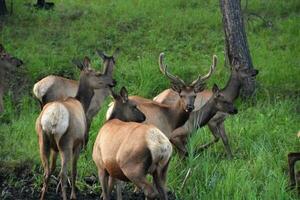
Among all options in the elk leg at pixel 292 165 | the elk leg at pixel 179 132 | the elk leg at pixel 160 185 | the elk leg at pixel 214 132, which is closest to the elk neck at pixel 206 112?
the elk leg at pixel 179 132

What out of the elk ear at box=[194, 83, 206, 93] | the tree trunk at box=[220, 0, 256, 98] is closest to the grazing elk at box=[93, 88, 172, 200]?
the elk ear at box=[194, 83, 206, 93]

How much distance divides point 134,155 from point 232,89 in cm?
546

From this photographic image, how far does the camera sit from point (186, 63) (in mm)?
15945

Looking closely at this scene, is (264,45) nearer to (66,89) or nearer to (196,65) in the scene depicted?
(196,65)

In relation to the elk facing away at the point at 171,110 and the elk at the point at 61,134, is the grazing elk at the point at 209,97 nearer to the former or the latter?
the elk facing away at the point at 171,110

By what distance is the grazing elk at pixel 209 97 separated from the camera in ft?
36.6

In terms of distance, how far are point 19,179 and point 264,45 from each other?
869 cm

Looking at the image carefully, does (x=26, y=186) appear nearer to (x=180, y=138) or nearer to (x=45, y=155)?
(x=45, y=155)

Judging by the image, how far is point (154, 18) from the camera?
18438mm

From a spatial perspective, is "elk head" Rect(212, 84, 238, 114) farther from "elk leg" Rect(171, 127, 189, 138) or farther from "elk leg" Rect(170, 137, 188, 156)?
"elk leg" Rect(170, 137, 188, 156)

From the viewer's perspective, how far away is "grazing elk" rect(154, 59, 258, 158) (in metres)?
11.1

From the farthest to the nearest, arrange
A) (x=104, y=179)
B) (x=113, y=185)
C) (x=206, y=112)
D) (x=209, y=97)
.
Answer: (x=209, y=97) → (x=206, y=112) → (x=113, y=185) → (x=104, y=179)

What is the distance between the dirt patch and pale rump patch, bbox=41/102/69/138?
99 centimetres

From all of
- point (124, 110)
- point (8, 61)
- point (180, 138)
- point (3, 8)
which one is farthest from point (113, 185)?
point (3, 8)
